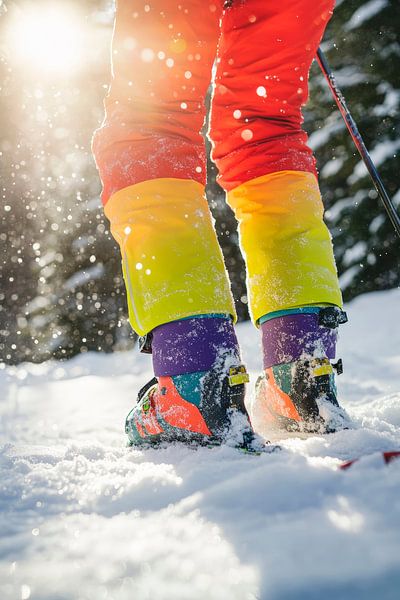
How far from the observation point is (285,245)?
97cm

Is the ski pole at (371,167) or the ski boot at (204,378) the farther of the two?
the ski pole at (371,167)

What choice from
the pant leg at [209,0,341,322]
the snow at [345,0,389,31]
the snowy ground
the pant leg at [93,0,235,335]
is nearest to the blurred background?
the snow at [345,0,389,31]

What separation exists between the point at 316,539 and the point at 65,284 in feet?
14.6

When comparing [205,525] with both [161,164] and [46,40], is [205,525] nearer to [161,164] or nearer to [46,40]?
[161,164]

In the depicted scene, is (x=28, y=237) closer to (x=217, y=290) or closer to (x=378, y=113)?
(x=378, y=113)

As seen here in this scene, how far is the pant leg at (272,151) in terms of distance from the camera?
97cm

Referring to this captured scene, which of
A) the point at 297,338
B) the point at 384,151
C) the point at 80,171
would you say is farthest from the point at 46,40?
the point at 297,338

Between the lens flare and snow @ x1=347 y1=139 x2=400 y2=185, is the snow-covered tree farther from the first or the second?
the lens flare

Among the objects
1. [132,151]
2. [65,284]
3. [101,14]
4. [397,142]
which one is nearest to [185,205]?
[132,151]

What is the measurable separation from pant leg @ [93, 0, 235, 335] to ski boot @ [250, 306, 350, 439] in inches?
6.8

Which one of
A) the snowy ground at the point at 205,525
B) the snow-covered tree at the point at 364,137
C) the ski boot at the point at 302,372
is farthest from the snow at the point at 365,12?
the snowy ground at the point at 205,525

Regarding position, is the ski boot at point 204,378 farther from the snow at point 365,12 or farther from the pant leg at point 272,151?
the snow at point 365,12

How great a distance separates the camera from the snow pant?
0.82 metres

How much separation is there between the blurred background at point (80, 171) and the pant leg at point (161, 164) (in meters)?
3.19
